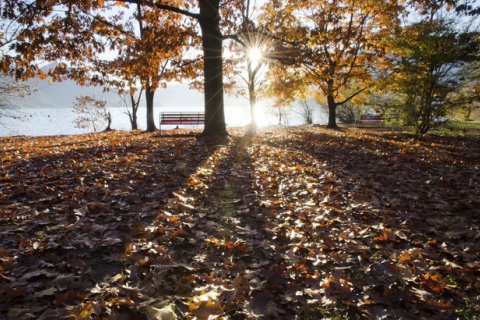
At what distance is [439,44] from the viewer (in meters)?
12.4

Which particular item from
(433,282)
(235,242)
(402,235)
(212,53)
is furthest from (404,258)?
(212,53)

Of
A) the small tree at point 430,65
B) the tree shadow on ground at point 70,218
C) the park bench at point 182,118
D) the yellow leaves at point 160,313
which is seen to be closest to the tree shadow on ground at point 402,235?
the yellow leaves at point 160,313

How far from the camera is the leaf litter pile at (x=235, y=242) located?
2.51 meters

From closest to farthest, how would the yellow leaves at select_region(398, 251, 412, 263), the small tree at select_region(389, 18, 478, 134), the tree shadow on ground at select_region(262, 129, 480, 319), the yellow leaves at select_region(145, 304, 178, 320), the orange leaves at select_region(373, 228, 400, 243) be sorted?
the yellow leaves at select_region(145, 304, 178, 320), the tree shadow on ground at select_region(262, 129, 480, 319), the yellow leaves at select_region(398, 251, 412, 263), the orange leaves at select_region(373, 228, 400, 243), the small tree at select_region(389, 18, 478, 134)

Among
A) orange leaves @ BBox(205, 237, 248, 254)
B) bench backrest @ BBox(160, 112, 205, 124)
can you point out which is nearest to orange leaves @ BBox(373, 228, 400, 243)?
orange leaves @ BBox(205, 237, 248, 254)

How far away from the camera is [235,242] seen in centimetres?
365

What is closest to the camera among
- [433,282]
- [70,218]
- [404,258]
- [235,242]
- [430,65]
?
[433,282]

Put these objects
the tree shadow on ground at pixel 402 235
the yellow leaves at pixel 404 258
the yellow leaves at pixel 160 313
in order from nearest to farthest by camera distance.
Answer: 1. the yellow leaves at pixel 160 313
2. the tree shadow on ground at pixel 402 235
3. the yellow leaves at pixel 404 258

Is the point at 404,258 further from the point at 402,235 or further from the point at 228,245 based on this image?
the point at 228,245

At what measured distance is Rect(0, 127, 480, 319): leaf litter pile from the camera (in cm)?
251

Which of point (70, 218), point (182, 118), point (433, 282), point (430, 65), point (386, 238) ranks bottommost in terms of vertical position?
point (433, 282)

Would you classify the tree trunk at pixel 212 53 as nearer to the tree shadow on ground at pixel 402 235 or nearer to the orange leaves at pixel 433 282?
the tree shadow on ground at pixel 402 235

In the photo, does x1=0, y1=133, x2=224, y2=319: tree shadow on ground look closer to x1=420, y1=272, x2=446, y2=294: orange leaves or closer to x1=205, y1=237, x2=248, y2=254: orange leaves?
x1=205, y1=237, x2=248, y2=254: orange leaves

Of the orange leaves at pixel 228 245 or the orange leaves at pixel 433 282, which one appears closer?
the orange leaves at pixel 433 282
